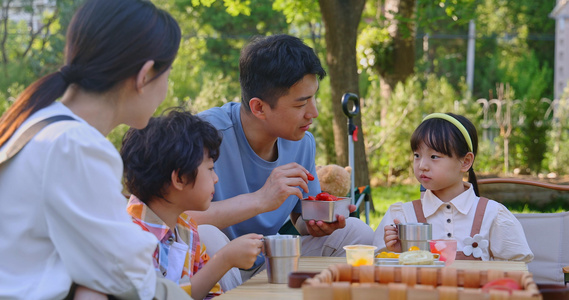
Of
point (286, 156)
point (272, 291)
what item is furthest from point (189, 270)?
point (286, 156)

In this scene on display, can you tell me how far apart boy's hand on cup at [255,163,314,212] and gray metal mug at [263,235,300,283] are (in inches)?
18.8

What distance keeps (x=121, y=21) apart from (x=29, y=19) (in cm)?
2157

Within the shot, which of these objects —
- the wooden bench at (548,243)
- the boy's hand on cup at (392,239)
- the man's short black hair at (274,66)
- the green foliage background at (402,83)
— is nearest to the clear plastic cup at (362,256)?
the boy's hand on cup at (392,239)

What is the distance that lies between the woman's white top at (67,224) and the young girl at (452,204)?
1741 millimetres

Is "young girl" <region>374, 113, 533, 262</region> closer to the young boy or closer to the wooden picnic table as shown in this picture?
the wooden picnic table

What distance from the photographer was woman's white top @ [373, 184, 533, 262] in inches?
125

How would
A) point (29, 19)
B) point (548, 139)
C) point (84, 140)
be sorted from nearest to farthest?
point (84, 140) → point (548, 139) → point (29, 19)

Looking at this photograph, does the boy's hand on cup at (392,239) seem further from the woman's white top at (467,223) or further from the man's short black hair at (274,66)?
the man's short black hair at (274,66)

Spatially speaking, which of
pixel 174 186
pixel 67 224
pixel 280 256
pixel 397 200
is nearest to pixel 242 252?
pixel 280 256

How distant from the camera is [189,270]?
2.47m

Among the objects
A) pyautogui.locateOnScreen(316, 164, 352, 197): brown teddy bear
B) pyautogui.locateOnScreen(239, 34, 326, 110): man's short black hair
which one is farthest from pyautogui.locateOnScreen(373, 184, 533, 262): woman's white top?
pyautogui.locateOnScreen(316, 164, 352, 197): brown teddy bear

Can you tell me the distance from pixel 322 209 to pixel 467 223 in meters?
0.88

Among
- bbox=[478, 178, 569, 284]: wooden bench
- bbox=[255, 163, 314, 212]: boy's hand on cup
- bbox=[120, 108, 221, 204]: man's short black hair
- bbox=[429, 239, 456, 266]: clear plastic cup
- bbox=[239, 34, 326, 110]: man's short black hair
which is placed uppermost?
bbox=[239, 34, 326, 110]: man's short black hair

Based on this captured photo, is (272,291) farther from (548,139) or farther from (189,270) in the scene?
(548,139)
